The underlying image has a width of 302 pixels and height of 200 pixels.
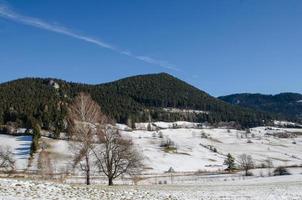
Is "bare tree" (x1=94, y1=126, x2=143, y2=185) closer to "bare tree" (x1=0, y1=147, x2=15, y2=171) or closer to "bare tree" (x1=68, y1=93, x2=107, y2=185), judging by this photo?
"bare tree" (x1=68, y1=93, x2=107, y2=185)

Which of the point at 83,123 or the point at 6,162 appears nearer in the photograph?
the point at 83,123

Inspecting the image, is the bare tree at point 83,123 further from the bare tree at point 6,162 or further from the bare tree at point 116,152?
the bare tree at point 6,162

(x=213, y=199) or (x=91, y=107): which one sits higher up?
(x=91, y=107)

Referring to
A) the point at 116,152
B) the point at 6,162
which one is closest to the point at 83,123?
the point at 116,152

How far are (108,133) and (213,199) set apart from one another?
878 inches

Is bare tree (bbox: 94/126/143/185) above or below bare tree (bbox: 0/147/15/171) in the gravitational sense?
above

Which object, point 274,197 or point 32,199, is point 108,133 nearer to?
point 274,197

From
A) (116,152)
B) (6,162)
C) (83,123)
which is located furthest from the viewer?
(6,162)

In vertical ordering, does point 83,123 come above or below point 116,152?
above

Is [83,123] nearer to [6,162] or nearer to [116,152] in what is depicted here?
[116,152]

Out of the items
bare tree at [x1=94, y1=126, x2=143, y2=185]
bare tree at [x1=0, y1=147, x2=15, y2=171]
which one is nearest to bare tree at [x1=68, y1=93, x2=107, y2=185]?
bare tree at [x1=94, y1=126, x2=143, y2=185]

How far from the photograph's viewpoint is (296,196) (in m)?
38.9

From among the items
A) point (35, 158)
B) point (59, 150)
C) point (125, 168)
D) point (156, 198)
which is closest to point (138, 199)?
point (156, 198)

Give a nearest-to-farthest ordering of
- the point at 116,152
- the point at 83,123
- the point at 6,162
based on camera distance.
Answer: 1. the point at 83,123
2. the point at 116,152
3. the point at 6,162
